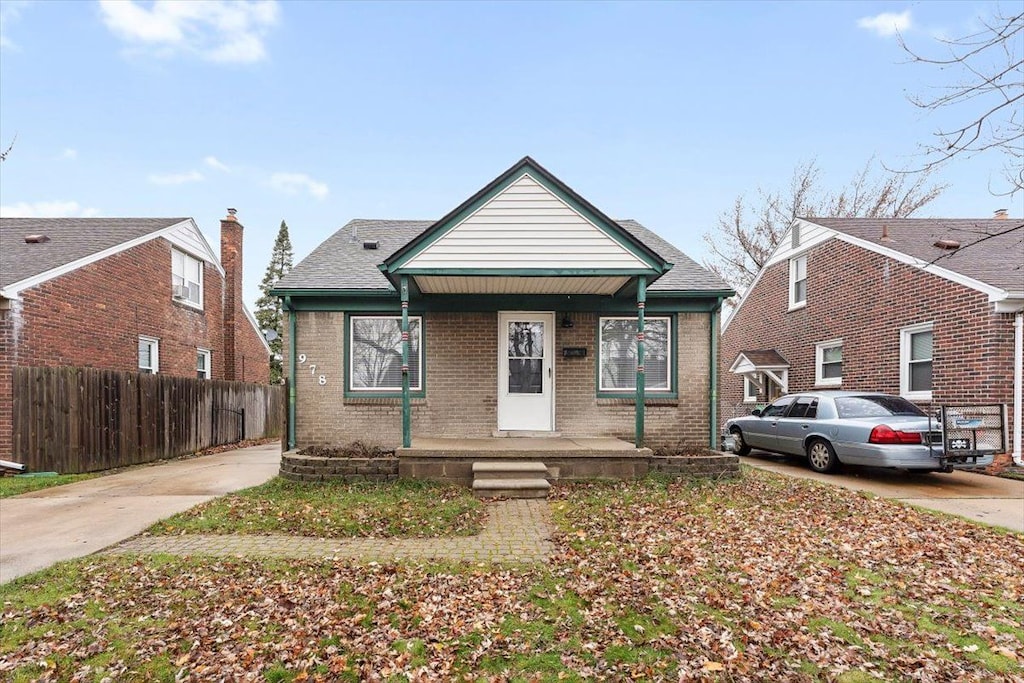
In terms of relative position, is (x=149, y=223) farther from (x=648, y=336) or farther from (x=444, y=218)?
(x=648, y=336)

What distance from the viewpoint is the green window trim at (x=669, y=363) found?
377 inches

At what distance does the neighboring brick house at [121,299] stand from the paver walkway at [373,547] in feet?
22.1

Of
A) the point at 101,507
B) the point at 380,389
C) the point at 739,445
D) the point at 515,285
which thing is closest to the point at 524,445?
the point at 515,285

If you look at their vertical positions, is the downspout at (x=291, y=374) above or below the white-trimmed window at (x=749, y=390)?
above

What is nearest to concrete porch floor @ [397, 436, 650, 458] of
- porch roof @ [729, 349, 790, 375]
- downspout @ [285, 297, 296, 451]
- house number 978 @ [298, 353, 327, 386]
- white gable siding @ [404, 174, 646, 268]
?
house number 978 @ [298, 353, 327, 386]

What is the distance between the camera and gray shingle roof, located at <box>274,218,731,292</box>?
9.37 metres

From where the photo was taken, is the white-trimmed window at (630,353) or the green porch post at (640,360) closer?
the green porch post at (640,360)

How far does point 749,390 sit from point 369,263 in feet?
45.1

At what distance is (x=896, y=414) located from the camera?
905cm

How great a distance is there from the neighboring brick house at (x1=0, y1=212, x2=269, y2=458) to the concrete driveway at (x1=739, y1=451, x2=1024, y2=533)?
1459 cm

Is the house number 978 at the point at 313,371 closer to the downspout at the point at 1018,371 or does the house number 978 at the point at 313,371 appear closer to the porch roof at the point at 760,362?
the porch roof at the point at 760,362

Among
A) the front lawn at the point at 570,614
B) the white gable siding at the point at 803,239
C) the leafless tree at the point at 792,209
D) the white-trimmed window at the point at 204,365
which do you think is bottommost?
the front lawn at the point at 570,614

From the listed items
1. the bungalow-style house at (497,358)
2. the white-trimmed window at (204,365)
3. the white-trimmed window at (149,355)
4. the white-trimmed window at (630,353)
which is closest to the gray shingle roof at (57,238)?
the white-trimmed window at (149,355)

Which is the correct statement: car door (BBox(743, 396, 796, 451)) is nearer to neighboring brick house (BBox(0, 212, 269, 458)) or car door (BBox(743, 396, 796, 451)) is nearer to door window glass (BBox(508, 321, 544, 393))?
door window glass (BBox(508, 321, 544, 393))
